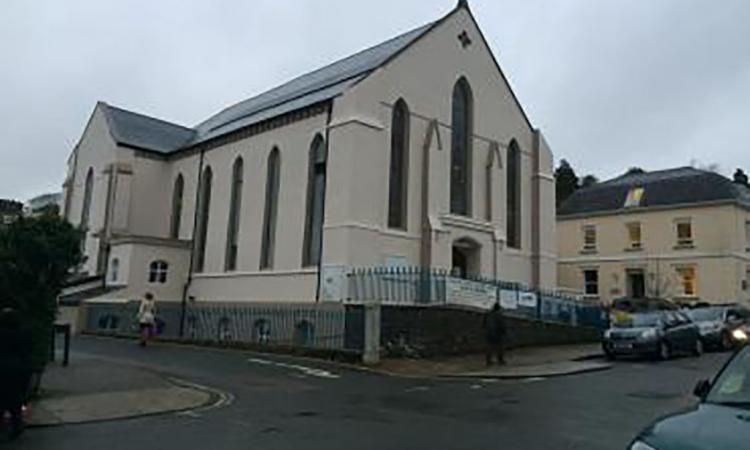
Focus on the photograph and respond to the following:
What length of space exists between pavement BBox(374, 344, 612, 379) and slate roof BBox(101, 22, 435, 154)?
1262 centimetres

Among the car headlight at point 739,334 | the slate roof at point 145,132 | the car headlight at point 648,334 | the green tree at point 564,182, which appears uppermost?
the green tree at point 564,182

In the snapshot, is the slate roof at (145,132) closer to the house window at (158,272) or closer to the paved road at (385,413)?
the house window at (158,272)

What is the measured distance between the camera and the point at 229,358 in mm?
22469

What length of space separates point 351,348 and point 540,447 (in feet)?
45.1

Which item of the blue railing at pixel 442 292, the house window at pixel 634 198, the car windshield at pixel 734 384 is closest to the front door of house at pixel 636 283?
the house window at pixel 634 198

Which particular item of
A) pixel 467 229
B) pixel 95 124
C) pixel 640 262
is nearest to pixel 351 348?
pixel 467 229

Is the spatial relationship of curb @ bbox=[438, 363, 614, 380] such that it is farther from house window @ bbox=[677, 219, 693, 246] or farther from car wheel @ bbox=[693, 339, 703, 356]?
house window @ bbox=[677, 219, 693, 246]

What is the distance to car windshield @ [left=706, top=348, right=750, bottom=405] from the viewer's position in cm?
570

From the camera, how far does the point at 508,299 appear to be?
92.2 ft

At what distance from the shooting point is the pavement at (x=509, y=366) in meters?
20.3

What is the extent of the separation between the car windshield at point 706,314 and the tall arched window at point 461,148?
1006 cm

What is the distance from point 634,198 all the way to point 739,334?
86.3 ft

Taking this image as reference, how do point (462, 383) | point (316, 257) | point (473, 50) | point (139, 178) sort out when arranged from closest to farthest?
point (462, 383), point (316, 257), point (473, 50), point (139, 178)

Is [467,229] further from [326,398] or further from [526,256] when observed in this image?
[326,398]
